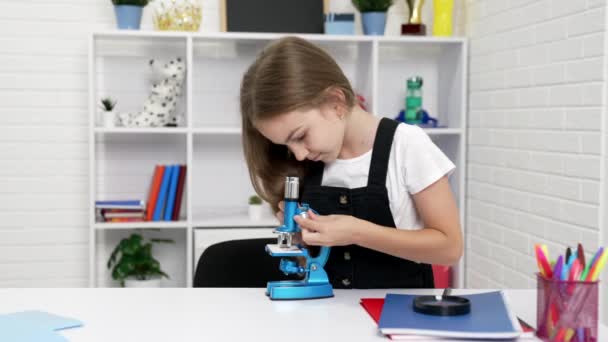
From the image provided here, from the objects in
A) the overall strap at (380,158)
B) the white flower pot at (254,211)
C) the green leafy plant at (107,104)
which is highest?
the green leafy plant at (107,104)

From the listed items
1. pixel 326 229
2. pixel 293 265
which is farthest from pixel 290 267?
pixel 326 229

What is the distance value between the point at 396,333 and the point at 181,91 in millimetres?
2732

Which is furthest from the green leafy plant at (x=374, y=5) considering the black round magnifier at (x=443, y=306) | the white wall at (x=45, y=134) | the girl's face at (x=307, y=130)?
the black round magnifier at (x=443, y=306)

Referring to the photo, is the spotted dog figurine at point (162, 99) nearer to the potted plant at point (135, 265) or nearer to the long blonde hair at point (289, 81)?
the potted plant at point (135, 265)

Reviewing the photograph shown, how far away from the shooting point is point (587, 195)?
2740mm

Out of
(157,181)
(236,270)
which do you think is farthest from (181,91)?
(236,270)

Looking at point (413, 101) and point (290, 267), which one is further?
point (413, 101)

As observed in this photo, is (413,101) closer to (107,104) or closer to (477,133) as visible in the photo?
(477,133)

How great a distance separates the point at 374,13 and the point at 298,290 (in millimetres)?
2365

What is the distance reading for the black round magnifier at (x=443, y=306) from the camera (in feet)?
4.78

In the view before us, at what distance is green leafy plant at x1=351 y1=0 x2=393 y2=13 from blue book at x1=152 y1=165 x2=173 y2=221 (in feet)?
4.17

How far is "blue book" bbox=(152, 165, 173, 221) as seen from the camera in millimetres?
3752

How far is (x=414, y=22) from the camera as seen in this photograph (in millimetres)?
3883

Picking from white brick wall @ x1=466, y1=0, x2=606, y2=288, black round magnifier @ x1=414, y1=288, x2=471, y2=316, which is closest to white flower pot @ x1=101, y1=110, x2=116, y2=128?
white brick wall @ x1=466, y1=0, x2=606, y2=288
